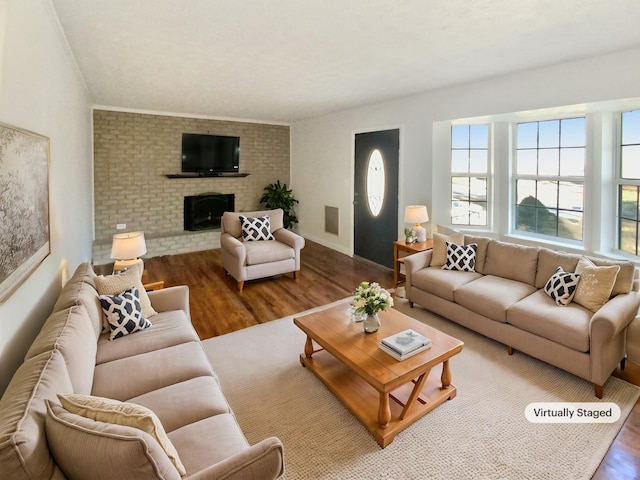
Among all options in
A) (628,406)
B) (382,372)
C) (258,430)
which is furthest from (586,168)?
(258,430)

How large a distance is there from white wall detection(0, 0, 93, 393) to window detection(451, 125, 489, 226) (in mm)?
4314

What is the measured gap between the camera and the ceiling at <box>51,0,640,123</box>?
2.24m

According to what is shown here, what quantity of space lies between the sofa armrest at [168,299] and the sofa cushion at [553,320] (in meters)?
2.65

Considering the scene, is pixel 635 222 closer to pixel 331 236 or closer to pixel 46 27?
pixel 331 236

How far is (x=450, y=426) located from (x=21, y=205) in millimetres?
2616

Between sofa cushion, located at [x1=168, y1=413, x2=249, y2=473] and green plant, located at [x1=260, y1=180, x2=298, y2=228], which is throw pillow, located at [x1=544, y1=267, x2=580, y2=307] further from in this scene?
green plant, located at [x1=260, y1=180, x2=298, y2=228]

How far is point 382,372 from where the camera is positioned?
199 centimetres

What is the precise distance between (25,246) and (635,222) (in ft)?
15.8

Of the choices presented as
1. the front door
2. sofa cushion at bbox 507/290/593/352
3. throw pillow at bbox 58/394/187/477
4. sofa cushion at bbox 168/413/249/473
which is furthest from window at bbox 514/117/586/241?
throw pillow at bbox 58/394/187/477

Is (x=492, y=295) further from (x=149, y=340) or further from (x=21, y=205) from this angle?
(x=21, y=205)

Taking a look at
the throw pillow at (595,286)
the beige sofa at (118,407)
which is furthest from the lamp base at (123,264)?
the throw pillow at (595,286)

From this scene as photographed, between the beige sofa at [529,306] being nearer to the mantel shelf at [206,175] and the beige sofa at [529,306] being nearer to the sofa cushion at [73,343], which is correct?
the sofa cushion at [73,343]

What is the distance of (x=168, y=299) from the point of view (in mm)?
2779

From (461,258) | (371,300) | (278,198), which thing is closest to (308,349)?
(371,300)
